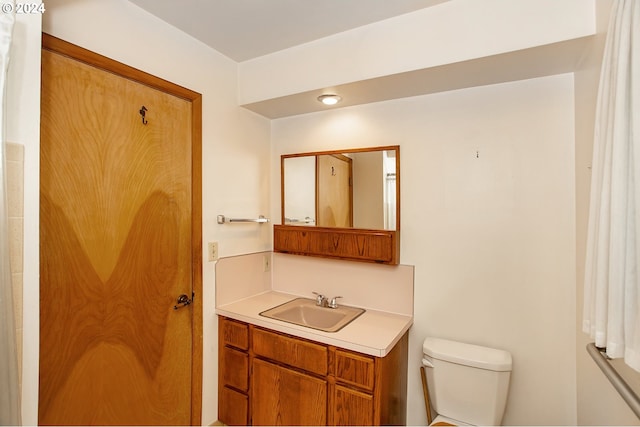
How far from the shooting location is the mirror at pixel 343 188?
1.97m

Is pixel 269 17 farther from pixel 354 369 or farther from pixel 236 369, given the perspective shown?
pixel 236 369

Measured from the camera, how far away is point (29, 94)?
99 centimetres

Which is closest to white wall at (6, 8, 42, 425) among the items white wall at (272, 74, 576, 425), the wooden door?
the wooden door

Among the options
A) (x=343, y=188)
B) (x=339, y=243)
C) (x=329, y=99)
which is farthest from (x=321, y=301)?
(x=329, y=99)

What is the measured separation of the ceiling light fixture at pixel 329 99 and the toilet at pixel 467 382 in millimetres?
1585

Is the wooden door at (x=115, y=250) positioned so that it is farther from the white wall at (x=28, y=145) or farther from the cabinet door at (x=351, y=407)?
the cabinet door at (x=351, y=407)

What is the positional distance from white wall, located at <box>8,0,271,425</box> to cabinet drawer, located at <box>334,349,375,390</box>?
2.92 feet

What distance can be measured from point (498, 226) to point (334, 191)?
1.02 m

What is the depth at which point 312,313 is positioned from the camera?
84.3 inches

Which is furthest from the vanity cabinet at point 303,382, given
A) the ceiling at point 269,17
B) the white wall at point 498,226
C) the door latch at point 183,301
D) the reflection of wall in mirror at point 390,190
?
the ceiling at point 269,17

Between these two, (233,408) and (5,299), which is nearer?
(5,299)

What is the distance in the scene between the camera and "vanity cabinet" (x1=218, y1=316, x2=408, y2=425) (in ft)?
5.03

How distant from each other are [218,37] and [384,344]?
1.94m

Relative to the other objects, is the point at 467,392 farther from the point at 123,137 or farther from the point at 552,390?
the point at 123,137
